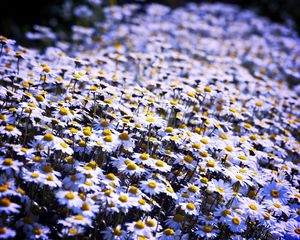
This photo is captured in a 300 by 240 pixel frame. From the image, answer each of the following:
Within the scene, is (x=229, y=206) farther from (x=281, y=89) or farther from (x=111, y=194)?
(x=281, y=89)

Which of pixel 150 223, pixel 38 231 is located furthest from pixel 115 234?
pixel 38 231

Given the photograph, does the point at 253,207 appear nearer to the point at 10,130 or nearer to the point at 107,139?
the point at 107,139

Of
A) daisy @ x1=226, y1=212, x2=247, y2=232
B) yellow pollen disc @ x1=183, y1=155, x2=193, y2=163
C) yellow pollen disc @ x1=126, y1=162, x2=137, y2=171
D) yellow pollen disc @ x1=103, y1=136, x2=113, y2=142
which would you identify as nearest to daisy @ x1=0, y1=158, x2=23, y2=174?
yellow pollen disc @ x1=103, y1=136, x2=113, y2=142

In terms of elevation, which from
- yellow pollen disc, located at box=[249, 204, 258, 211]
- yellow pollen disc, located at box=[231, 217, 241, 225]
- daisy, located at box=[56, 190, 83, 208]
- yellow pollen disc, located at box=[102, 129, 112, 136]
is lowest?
yellow pollen disc, located at box=[231, 217, 241, 225]

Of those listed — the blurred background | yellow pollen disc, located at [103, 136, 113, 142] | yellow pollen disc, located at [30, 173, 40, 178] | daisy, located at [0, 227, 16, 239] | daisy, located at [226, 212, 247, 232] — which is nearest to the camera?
daisy, located at [0, 227, 16, 239]

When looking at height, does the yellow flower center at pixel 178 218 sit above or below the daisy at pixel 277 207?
below

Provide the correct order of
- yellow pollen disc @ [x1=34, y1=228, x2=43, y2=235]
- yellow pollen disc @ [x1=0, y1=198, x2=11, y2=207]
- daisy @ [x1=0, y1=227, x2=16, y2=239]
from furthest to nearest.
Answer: yellow pollen disc @ [x1=34, y1=228, x2=43, y2=235], yellow pollen disc @ [x1=0, y1=198, x2=11, y2=207], daisy @ [x1=0, y1=227, x2=16, y2=239]

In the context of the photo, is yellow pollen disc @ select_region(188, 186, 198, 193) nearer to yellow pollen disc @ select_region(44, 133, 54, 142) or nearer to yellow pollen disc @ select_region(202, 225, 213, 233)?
yellow pollen disc @ select_region(202, 225, 213, 233)

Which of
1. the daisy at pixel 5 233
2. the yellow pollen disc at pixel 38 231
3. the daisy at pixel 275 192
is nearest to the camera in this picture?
the daisy at pixel 5 233

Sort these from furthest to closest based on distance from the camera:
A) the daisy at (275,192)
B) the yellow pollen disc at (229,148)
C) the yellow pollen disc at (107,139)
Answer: the yellow pollen disc at (229,148), the daisy at (275,192), the yellow pollen disc at (107,139)

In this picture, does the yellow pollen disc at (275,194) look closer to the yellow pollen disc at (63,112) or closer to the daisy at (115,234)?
the daisy at (115,234)

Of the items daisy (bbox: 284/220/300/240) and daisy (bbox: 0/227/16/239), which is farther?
daisy (bbox: 284/220/300/240)

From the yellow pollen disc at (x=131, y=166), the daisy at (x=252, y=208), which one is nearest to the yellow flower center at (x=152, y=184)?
the yellow pollen disc at (x=131, y=166)
